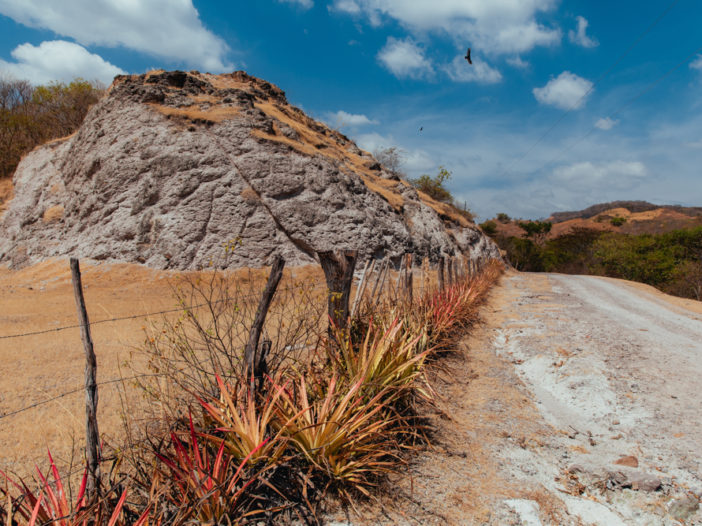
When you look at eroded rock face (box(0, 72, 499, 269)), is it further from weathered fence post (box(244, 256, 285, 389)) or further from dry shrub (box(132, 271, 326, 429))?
weathered fence post (box(244, 256, 285, 389))

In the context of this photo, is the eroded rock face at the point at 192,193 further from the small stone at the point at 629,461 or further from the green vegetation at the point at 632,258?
the green vegetation at the point at 632,258

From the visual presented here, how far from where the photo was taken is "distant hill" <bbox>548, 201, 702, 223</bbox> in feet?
259

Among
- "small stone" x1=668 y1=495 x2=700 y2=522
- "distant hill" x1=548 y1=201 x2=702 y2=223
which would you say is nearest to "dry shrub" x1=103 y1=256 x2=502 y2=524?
"small stone" x1=668 y1=495 x2=700 y2=522

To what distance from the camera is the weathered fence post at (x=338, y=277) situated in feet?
15.0

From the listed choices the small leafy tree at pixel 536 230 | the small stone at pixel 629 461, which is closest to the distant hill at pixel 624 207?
the small leafy tree at pixel 536 230

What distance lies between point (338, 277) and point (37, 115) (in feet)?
99.5

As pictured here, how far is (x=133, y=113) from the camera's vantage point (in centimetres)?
1527

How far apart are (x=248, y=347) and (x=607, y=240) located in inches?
1393

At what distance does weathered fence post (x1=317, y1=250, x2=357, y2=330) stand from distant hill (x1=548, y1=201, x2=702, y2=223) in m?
90.5

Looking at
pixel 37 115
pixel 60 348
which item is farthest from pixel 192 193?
pixel 37 115

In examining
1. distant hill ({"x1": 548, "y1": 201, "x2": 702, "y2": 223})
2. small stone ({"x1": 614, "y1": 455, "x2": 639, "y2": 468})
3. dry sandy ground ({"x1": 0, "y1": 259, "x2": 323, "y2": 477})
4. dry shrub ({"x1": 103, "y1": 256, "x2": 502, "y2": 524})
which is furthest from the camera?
distant hill ({"x1": 548, "y1": 201, "x2": 702, "y2": 223})

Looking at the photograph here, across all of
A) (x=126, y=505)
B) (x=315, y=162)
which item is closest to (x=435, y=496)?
(x=126, y=505)

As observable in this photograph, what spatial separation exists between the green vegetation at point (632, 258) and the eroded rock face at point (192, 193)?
593 inches

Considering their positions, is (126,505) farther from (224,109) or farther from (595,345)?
(224,109)
